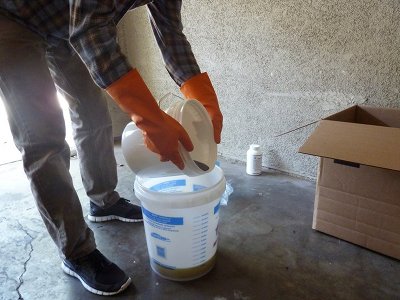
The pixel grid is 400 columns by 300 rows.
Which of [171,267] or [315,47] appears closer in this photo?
[171,267]

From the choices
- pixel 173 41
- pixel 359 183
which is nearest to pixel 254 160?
pixel 359 183

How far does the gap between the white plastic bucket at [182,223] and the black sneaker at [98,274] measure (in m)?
0.11

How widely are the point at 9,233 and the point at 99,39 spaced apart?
0.93 m

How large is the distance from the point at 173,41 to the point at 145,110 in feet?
1.21

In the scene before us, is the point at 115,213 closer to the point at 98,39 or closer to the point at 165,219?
the point at 165,219

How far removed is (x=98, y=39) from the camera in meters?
0.64

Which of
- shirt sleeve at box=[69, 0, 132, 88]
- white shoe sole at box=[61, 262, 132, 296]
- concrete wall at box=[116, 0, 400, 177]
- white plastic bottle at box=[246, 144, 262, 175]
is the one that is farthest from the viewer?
white plastic bottle at box=[246, 144, 262, 175]

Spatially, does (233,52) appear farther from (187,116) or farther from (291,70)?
(187,116)

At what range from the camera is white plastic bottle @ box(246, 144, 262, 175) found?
1.57 m

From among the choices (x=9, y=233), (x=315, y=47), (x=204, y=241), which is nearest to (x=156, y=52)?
(x=315, y=47)

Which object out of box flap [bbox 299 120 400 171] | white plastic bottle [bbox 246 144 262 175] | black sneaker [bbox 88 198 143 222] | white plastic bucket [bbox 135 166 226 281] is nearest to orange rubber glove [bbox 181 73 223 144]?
white plastic bucket [bbox 135 166 226 281]

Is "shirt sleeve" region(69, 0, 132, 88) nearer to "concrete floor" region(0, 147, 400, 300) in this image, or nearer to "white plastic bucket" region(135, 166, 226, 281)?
"white plastic bucket" region(135, 166, 226, 281)

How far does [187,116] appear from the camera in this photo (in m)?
0.83

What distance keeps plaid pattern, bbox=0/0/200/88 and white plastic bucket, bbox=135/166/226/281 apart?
12.5 inches
